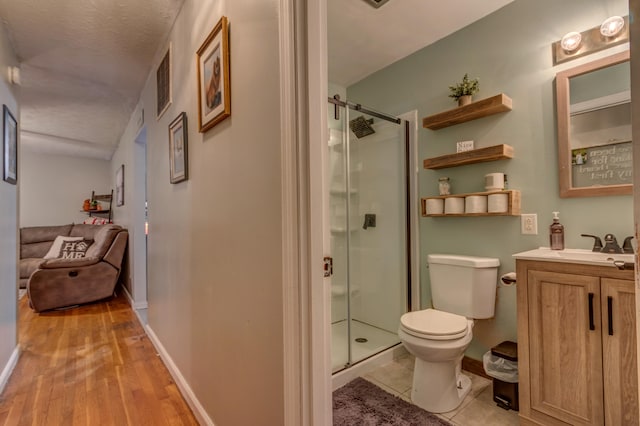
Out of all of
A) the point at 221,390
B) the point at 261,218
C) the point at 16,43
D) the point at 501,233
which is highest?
the point at 16,43

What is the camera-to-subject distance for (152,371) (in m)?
2.17

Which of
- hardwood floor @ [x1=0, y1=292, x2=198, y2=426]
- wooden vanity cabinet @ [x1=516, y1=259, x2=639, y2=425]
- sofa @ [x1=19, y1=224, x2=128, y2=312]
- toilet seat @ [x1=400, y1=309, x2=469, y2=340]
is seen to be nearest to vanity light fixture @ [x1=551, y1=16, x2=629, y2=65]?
wooden vanity cabinet @ [x1=516, y1=259, x2=639, y2=425]

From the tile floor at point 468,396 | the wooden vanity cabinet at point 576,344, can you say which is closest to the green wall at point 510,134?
the tile floor at point 468,396

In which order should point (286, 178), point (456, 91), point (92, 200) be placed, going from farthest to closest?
point (92, 200) < point (456, 91) < point (286, 178)

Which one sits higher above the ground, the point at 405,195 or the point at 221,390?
the point at 405,195

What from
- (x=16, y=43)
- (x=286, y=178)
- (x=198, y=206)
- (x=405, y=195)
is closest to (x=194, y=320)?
(x=198, y=206)

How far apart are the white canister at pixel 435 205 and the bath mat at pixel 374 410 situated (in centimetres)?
125

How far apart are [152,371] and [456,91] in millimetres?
2898

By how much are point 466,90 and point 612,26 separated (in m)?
0.72

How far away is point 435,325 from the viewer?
5.61 ft

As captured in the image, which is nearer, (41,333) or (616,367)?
(616,367)

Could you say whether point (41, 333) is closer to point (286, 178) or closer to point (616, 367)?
point (286, 178)

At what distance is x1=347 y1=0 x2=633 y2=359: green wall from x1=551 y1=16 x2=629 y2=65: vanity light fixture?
1.3 inches

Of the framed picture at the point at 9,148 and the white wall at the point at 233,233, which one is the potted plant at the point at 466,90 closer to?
the white wall at the point at 233,233
